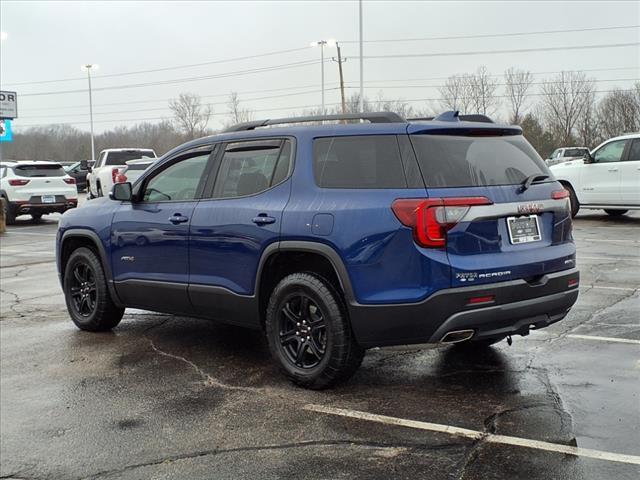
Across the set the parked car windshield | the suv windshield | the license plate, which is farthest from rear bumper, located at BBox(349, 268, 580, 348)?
the parked car windshield

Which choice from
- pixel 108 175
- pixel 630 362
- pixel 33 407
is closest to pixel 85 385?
pixel 33 407

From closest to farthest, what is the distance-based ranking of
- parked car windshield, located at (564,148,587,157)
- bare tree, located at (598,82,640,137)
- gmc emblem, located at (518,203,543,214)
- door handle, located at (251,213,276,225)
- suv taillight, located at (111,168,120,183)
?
gmc emblem, located at (518,203,543,214)
door handle, located at (251,213,276,225)
suv taillight, located at (111,168,120,183)
parked car windshield, located at (564,148,587,157)
bare tree, located at (598,82,640,137)

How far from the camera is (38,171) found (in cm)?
1898

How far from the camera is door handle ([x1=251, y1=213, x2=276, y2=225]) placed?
15.5 feet

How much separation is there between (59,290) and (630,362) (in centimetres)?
697

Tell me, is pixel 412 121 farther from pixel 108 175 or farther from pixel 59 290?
pixel 108 175

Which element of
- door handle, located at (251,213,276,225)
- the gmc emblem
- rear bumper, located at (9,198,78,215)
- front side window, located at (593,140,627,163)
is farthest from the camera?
rear bumper, located at (9,198,78,215)

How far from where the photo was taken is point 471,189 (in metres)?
4.22

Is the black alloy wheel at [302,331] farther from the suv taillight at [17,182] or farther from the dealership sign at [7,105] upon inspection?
the dealership sign at [7,105]

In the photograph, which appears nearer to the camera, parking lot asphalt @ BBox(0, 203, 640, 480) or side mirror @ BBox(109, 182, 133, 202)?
parking lot asphalt @ BBox(0, 203, 640, 480)

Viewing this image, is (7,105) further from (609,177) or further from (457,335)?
(457,335)

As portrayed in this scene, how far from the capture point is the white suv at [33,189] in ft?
60.4

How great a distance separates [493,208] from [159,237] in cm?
282

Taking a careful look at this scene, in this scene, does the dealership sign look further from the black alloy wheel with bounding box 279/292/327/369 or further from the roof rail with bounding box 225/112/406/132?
the black alloy wheel with bounding box 279/292/327/369
